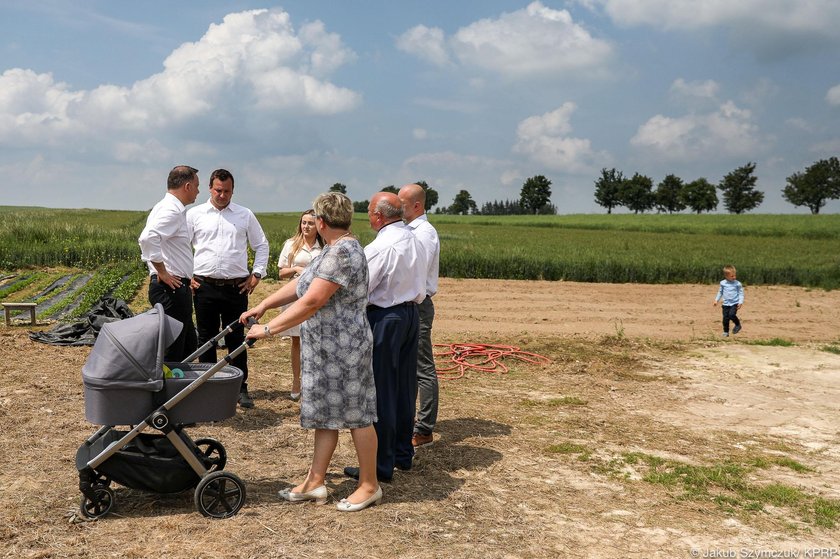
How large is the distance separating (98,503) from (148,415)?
0.58 m

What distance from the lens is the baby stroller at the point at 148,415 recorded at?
3959mm

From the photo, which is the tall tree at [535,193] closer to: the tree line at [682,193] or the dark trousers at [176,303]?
the tree line at [682,193]

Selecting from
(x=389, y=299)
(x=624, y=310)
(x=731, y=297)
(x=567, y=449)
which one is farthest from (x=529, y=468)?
(x=624, y=310)

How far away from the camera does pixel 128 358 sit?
13.0ft

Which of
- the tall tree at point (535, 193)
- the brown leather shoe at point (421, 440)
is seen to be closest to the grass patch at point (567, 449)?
the brown leather shoe at point (421, 440)

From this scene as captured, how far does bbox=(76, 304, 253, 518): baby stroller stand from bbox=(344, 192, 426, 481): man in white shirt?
0.94 meters

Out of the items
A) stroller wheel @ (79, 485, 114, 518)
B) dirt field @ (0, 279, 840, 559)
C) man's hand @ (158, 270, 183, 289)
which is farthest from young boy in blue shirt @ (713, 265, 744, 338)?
stroller wheel @ (79, 485, 114, 518)

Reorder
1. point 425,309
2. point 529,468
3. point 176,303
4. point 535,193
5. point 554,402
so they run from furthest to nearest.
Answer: point 535,193, point 554,402, point 176,303, point 425,309, point 529,468

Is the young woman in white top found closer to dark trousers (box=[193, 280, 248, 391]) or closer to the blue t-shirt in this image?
dark trousers (box=[193, 280, 248, 391])

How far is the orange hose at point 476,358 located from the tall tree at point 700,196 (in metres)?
92.1

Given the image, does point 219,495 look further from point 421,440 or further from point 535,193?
point 535,193

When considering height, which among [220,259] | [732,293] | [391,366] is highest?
[220,259]

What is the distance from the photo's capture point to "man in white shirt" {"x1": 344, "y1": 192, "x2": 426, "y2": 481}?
4.67 m

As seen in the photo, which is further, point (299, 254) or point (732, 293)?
point (732, 293)
